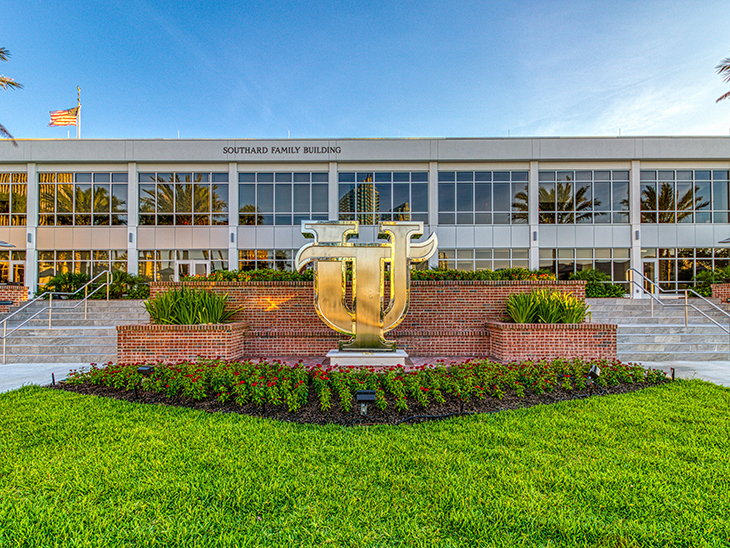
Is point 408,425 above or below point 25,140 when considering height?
below

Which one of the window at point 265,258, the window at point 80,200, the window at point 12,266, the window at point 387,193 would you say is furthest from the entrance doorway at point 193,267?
the window at point 12,266

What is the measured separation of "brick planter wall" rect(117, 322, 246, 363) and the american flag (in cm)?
2295

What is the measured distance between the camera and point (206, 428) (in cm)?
463

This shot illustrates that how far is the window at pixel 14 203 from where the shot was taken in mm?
23266

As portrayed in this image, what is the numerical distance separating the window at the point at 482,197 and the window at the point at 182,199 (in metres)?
13.2

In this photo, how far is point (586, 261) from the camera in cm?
2309

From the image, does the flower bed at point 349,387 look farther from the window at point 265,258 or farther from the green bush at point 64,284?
the window at point 265,258

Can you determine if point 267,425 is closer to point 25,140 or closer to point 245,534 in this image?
point 245,534

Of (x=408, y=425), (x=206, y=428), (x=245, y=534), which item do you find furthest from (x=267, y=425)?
(x=245, y=534)

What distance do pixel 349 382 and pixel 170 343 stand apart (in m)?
4.82

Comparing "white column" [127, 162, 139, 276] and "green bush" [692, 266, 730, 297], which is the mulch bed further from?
"white column" [127, 162, 139, 276]

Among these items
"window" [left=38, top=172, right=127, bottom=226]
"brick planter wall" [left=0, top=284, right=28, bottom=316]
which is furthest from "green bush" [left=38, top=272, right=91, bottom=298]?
"window" [left=38, top=172, right=127, bottom=226]

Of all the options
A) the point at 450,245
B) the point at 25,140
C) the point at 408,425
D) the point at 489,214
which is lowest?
the point at 408,425

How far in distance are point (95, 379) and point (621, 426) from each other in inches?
307
